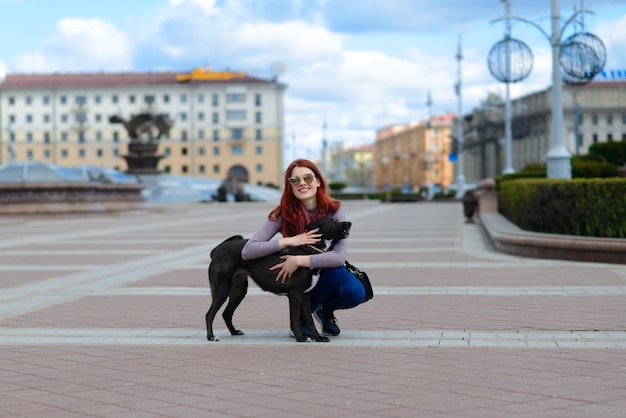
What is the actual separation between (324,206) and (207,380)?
1.81 m

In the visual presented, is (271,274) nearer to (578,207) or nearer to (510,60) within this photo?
(578,207)

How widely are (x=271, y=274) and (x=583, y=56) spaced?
52.8ft

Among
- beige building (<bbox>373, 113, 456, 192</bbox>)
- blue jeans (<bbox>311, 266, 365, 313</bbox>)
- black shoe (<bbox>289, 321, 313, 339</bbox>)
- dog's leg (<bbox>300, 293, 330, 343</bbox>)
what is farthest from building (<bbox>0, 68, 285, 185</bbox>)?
dog's leg (<bbox>300, 293, 330, 343</bbox>)

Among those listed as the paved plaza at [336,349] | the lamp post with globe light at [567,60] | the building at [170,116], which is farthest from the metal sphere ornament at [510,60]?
the building at [170,116]

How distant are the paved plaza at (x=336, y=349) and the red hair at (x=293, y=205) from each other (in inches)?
35.2

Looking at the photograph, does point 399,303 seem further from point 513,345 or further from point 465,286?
point 513,345

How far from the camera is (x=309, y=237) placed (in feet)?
22.9

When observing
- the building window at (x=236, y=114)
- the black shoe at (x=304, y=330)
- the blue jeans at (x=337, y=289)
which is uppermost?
the building window at (x=236, y=114)

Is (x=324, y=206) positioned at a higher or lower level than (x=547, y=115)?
lower

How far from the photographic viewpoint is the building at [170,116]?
124438mm

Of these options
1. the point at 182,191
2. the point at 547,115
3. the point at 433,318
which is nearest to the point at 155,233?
the point at 433,318

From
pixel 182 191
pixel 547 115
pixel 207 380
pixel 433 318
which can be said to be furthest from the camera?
pixel 547 115

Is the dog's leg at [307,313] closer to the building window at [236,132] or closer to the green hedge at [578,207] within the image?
the green hedge at [578,207]

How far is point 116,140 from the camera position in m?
125
